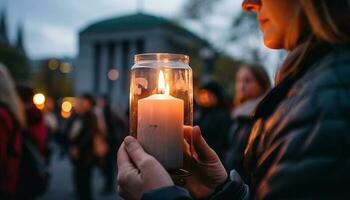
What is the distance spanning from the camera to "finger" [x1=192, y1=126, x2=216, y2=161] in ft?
4.18

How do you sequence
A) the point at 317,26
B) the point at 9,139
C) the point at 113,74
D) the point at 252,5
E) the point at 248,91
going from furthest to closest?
the point at 113,74, the point at 248,91, the point at 9,139, the point at 252,5, the point at 317,26

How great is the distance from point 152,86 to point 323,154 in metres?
0.59

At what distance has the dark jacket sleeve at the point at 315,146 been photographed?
84cm

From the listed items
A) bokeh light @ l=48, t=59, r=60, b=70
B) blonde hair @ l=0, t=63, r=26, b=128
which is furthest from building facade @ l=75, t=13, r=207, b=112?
blonde hair @ l=0, t=63, r=26, b=128

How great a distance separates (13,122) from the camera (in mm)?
3547

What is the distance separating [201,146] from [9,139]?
8.37 feet

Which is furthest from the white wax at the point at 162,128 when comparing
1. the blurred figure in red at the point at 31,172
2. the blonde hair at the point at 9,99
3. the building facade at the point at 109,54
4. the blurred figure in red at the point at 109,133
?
the building facade at the point at 109,54

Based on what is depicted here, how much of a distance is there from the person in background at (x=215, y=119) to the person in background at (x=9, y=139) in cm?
212

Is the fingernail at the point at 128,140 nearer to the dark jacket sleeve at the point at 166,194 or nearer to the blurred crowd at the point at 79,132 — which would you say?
the dark jacket sleeve at the point at 166,194

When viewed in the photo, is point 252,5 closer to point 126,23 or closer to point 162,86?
point 162,86

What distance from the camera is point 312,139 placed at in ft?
2.81

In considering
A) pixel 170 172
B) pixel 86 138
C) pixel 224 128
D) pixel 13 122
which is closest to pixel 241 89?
pixel 224 128

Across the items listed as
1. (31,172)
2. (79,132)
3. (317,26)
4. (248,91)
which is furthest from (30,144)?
(79,132)

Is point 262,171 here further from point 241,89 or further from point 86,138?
point 86,138
